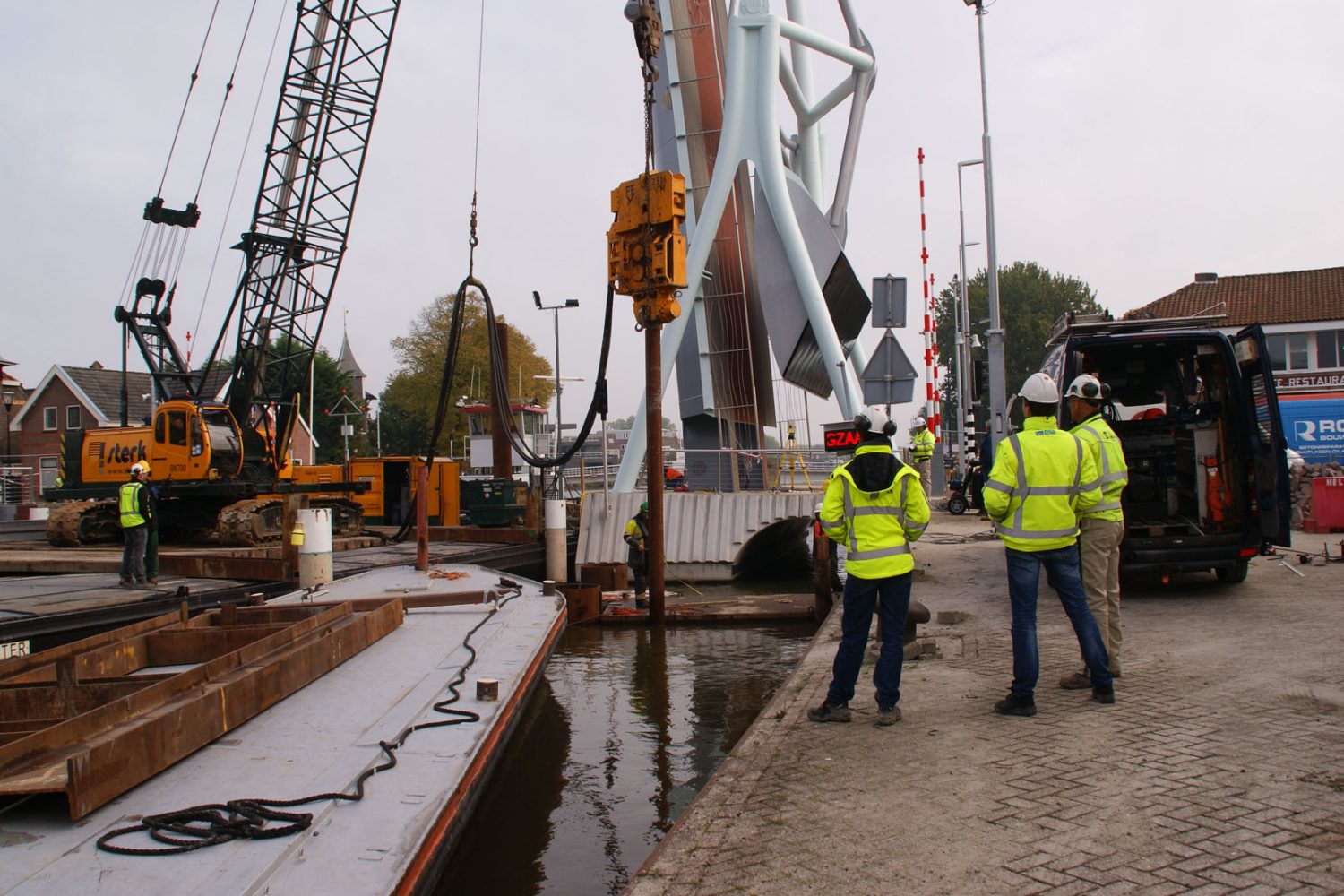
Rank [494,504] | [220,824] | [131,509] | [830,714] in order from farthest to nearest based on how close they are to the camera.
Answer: [494,504]
[131,509]
[830,714]
[220,824]

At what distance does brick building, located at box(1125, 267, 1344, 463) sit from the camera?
103 feet

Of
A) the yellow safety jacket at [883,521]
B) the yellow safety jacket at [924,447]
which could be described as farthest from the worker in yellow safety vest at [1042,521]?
the yellow safety jacket at [924,447]

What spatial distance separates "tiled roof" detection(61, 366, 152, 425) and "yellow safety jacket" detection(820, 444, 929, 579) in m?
43.1

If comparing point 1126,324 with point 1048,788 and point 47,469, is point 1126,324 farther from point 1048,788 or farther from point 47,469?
point 47,469

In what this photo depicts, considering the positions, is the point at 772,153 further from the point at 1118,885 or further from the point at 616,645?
the point at 1118,885

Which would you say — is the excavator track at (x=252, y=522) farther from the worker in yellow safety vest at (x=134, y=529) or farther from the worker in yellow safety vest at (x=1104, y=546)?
the worker in yellow safety vest at (x=1104, y=546)

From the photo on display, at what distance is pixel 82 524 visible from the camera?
1633cm

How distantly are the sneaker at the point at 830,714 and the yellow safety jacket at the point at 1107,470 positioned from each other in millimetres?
1719

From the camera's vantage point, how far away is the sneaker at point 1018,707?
5172mm

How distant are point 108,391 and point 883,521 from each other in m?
48.1

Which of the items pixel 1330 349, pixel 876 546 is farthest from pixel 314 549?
pixel 1330 349

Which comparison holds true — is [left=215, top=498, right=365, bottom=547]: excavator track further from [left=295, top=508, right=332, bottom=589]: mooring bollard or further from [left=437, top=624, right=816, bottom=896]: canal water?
[left=437, top=624, right=816, bottom=896]: canal water

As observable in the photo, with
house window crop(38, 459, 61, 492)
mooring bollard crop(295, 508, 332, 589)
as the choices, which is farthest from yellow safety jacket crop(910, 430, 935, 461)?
house window crop(38, 459, 61, 492)

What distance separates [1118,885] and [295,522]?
34.0ft
